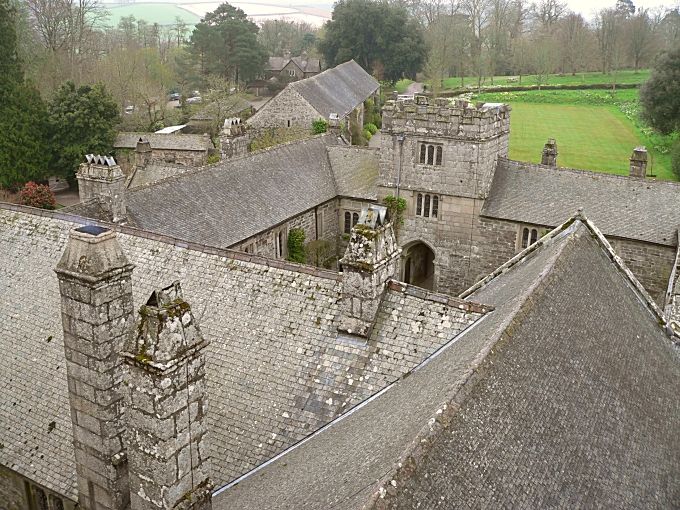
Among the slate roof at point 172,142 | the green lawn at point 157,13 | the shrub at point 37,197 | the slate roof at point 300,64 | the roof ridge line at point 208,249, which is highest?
the green lawn at point 157,13

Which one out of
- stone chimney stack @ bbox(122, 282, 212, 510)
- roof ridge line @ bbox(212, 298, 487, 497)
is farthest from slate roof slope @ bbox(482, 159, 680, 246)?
stone chimney stack @ bbox(122, 282, 212, 510)

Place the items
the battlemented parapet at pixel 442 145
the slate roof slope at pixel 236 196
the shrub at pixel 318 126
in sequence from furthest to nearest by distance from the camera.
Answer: the shrub at pixel 318 126
the battlemented parapet at pixel 442 145
the slate roof slope at pixel 236 196

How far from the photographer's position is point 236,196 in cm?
2558

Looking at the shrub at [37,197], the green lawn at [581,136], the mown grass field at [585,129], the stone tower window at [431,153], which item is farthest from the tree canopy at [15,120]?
the mown grass field at [585,129]

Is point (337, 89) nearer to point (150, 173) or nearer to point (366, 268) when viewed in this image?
point (150, 173)

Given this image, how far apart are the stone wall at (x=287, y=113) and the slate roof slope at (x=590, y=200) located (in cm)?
2082

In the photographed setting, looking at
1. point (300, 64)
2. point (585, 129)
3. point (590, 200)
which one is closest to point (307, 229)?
point (590, 200)

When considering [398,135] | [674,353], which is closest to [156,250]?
[674,353]

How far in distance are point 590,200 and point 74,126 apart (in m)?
33.3

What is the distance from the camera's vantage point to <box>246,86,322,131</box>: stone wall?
4548 cm

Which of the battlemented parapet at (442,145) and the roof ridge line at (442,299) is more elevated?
the battlemented parapet at (442,145)

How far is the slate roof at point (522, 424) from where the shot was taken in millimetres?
7598

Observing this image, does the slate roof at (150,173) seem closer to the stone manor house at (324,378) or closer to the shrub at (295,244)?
the shrub at (295,244)

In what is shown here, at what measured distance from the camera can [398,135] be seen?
27.3 m
